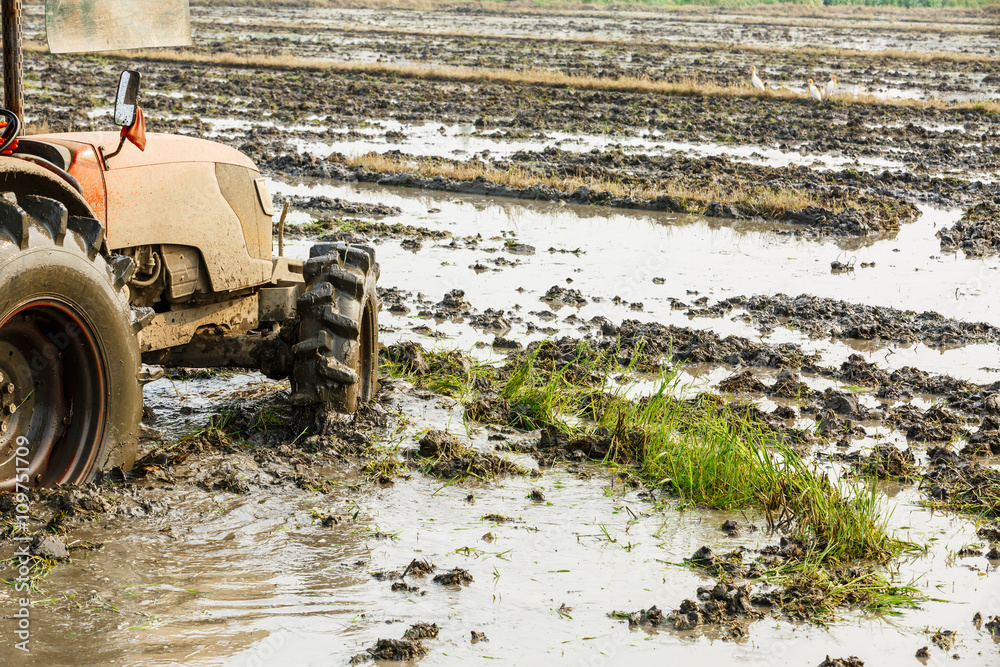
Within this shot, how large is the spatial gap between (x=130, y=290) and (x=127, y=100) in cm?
105

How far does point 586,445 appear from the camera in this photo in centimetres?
582

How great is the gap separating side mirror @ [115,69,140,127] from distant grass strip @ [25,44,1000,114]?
21423 mm

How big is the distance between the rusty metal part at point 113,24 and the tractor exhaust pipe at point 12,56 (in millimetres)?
149

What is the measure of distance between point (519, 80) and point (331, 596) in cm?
2289

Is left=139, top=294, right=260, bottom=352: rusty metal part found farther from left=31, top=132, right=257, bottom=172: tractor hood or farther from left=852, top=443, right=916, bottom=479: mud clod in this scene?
left=852, top=443, right=916, bottom=479: mud clod

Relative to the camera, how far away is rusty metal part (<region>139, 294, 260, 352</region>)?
5.10 metres

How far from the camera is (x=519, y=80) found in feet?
84.3

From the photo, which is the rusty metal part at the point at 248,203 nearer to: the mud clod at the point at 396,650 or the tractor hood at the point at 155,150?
the tractor hood at the point at 155,150

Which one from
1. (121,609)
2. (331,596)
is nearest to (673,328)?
(331,596)

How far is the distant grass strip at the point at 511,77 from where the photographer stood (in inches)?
968

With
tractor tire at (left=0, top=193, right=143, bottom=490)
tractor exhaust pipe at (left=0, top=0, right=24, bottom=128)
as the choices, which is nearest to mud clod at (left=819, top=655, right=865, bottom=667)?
tractor tire at (left=0, top=193, right=143, bottom=490)

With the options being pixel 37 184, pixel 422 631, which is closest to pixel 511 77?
pixel 37 184

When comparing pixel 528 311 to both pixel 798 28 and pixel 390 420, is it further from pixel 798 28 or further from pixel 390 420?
pixel 798 28

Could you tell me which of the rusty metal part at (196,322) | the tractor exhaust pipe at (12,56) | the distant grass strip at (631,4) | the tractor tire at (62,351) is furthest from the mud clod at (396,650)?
the distant grass strip at (631,4)
